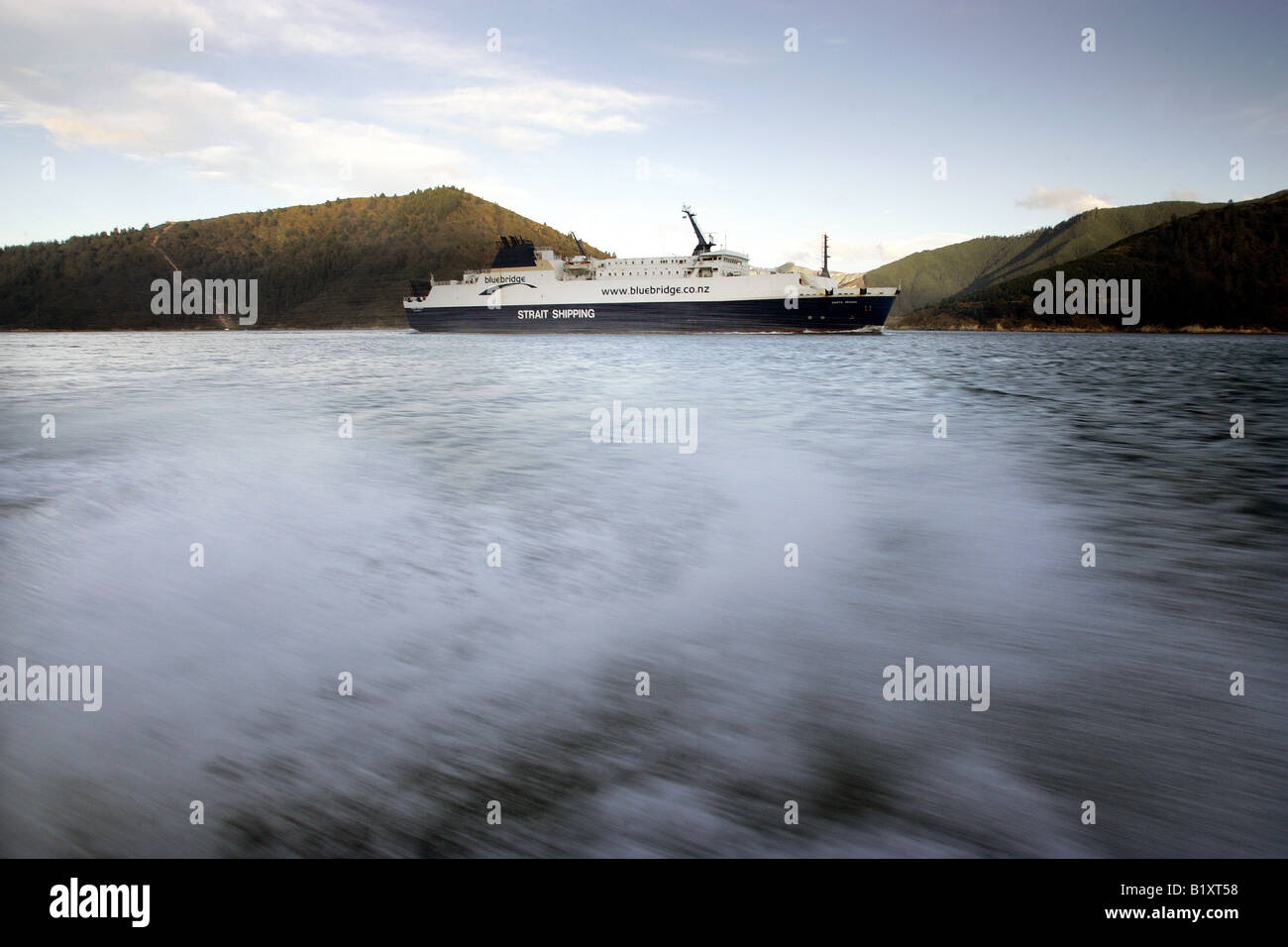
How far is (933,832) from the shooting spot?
169cm

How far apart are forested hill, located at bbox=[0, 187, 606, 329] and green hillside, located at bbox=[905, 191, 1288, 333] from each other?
8433cm

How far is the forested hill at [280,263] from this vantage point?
109m

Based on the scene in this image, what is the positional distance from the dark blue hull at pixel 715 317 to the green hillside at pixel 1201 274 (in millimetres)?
55244

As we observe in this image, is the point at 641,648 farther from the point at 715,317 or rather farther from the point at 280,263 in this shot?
the point at 280,263

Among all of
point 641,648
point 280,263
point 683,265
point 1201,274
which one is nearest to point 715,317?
point 683,265

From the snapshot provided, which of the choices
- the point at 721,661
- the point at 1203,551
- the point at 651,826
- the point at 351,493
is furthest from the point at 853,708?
the point at 351,493

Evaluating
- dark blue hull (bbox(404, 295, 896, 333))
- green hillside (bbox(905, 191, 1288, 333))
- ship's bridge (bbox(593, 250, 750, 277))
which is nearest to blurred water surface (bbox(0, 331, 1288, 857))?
dark blue hull (bbox(404, 295, 896, 333))

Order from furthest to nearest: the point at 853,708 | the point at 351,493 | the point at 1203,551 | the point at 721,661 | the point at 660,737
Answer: the point at 351,493 → the point at 1203,551 → the point at 721,661 → the point at 853,708 → the point at 660,737

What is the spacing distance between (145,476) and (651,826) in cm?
624

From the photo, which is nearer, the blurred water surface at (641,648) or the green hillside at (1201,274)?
the blurred water surface at (641,648)

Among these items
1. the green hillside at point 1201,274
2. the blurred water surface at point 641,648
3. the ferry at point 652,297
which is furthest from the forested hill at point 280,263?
the blurred water surface at point 641,648

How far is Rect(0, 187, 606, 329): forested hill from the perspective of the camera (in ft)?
357

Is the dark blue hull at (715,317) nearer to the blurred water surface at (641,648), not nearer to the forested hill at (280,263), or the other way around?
the blurred water surface at (641,648)
